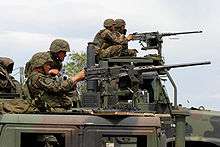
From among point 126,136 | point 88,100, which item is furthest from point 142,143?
point 88,100

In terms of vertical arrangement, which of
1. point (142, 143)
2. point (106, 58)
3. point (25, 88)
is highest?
point (106, 58)

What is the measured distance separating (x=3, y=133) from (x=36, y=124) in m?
0.31

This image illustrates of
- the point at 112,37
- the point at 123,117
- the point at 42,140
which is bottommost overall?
the point at 42,140

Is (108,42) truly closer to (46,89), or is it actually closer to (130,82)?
(130,82)

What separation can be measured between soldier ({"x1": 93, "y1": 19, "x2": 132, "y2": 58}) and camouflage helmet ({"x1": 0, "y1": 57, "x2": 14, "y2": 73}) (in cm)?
245

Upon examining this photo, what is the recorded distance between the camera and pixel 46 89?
6.59 metres

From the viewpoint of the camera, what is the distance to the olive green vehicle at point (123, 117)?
5.52 metres

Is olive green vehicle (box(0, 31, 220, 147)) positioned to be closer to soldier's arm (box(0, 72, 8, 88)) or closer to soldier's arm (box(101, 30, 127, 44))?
soldier's arm (box(101, 30, 127, 44))

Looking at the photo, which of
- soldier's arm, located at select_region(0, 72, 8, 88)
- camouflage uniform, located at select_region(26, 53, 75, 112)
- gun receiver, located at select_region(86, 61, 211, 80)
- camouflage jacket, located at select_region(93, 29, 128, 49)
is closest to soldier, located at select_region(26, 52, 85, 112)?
camouflage uniform, located at select_region(26, 53, 75, 112)

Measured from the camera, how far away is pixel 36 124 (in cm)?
552

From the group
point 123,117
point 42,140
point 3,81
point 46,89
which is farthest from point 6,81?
point 123,117

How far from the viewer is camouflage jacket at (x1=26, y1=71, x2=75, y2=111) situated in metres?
6.58

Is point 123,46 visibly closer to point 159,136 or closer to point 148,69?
point 148,69

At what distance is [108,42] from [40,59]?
5.86 meters
